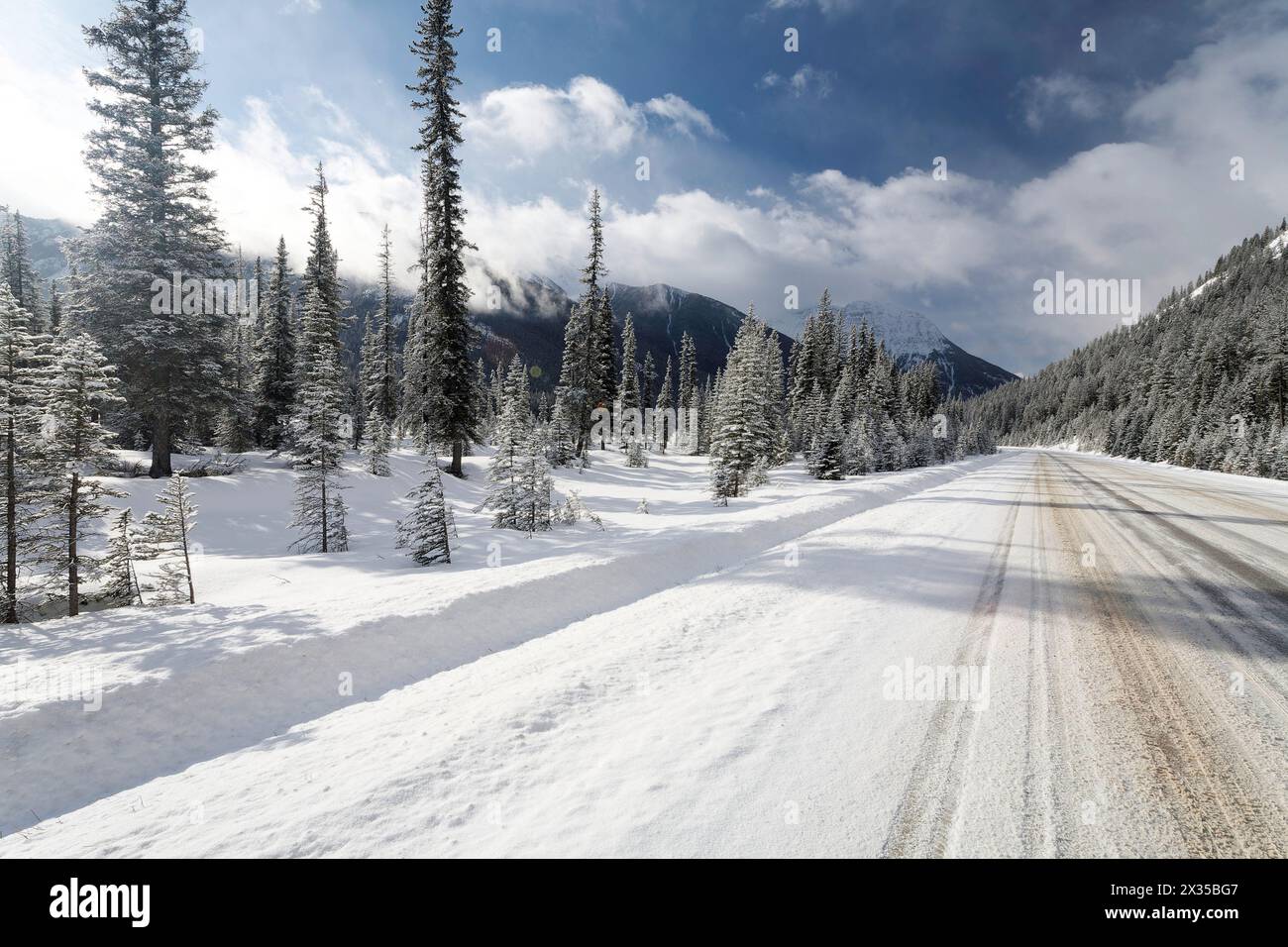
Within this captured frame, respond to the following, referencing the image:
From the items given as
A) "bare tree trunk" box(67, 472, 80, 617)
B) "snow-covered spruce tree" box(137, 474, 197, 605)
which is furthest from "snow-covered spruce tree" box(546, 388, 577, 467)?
"bare tree trunk" box(67, 472, 80, 617)

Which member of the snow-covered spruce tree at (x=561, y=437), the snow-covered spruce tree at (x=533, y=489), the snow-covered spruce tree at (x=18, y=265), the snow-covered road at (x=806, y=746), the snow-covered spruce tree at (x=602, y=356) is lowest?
the snow-covered road at (x=806, y=746)

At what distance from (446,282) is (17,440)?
19.9 meters

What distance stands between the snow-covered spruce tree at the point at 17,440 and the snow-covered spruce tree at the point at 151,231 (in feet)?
40.4

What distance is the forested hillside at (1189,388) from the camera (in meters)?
49.9

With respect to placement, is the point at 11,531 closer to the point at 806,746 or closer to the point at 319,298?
the point at 806,746

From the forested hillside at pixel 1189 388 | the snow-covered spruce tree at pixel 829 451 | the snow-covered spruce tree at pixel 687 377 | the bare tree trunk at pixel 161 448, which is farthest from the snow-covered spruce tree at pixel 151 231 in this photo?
the forested hillside at pixel 1189 388

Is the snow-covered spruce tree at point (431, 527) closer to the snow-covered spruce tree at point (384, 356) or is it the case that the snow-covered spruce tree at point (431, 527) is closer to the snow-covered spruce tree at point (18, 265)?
the snow-covered spruce tree at point (384, 356)

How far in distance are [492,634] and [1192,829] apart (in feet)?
24.7

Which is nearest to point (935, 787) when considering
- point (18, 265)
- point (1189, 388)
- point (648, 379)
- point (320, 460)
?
point (320, 460)

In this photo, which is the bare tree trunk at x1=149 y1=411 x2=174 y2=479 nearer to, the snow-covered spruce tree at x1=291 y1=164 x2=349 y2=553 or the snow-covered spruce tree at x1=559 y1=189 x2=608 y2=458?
the snow-covered spruce tree at x1=291 y1=164 x2=349 y2=553

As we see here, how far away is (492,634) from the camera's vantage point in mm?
7941

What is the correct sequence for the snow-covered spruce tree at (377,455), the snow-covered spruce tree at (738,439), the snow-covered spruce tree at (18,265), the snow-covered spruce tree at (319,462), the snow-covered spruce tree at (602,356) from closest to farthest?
1. the snow-covered spruce tree at (319,462)
2. the snow-covered spruce tree at (377,455)
3. the snow-covered spruce tree at (738,439)
4. the snow-covered spruce tree at (602,356)
5. the snow-covered spruce tree at (18,265)

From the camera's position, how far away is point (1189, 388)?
73.6 m
